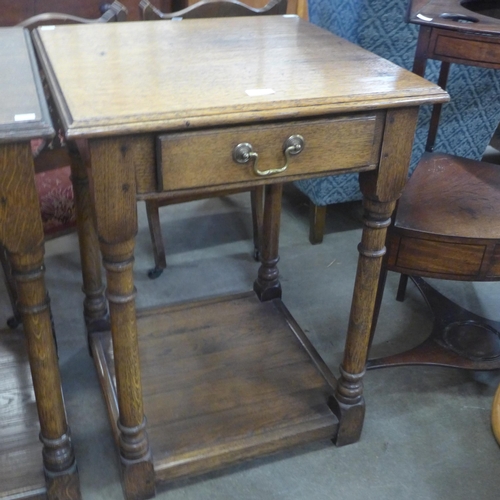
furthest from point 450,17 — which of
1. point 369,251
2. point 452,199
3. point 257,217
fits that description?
point 257,217

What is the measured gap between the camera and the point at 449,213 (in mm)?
1342

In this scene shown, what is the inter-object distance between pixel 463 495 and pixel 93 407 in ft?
2.74

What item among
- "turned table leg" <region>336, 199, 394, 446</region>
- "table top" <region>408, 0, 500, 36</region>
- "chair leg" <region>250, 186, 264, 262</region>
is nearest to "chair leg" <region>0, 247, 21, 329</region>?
"chair leg" <region>250, 186, 264, 262</region>

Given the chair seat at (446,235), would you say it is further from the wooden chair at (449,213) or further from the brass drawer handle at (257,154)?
the brass drawer handle at (257,154)

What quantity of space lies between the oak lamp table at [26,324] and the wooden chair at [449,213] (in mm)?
728

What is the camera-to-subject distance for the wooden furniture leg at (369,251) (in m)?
1.01

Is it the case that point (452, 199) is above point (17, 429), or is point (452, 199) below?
above

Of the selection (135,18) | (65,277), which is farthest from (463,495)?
(135,18)

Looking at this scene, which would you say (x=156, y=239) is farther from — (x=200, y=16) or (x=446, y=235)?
(x=446, y=235)

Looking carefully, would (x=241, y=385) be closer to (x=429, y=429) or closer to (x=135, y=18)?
(x=429, y=429)

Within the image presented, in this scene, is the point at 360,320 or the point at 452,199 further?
the point at 452,199

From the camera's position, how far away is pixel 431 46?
1336 millimetres

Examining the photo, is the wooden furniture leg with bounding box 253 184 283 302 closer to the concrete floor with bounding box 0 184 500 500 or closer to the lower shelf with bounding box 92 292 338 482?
the lower shelf with bounding box 92 292 338 482

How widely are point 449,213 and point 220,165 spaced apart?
2.09 feet
